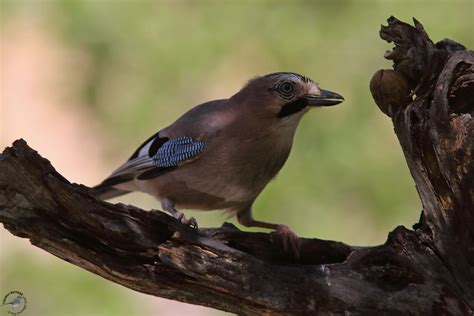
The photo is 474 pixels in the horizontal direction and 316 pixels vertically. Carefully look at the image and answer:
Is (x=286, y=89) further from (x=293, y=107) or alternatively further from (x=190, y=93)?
(x=190, y=93)

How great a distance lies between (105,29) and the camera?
6527mm

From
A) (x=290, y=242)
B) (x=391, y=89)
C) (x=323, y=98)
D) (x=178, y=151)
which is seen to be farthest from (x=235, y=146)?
(x=391, y=89)

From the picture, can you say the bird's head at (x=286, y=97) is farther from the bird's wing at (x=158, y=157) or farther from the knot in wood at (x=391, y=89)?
the knot in wood at (x=391, y=89)

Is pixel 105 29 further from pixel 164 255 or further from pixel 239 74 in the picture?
pixel 164 255

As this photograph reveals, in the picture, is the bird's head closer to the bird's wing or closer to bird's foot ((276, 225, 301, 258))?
the bird's wing

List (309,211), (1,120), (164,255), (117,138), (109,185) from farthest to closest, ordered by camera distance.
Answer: (1,120)
(117,138)
(309,211)
(109,185)
(164,255)

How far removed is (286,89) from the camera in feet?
13.2

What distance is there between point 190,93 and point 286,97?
234 cm

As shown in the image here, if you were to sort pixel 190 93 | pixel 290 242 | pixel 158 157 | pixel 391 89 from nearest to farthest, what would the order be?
pixel 391 89 < pixel 290 242 < pixel 158 157 < pixel 190 93

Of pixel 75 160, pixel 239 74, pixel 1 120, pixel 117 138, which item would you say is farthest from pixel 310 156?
pixel 1 120

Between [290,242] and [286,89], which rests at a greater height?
[286,89]

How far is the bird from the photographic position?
3977mm

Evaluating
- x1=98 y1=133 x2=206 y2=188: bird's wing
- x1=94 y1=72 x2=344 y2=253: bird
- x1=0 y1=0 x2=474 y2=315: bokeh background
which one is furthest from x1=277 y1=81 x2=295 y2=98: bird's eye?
x1=0 y1=0 x2=474 y2=315: bokeh background

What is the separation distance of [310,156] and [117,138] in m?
1.35
